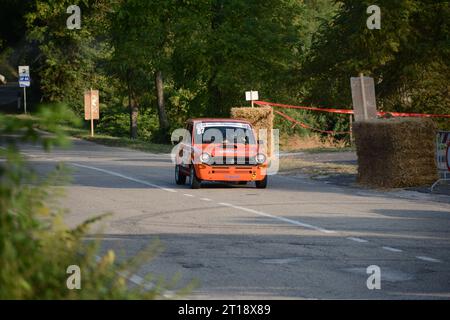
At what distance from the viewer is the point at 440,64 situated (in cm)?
4975

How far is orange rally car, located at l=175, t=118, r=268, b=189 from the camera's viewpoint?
76.1 ft

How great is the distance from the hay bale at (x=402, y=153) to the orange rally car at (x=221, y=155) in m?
2.58

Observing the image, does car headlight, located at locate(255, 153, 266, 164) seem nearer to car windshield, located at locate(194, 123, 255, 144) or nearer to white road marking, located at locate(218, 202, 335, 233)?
car windshield, located at locate(194, 123, 255, 144)

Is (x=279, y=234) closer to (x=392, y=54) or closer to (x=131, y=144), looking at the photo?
(x=131, y=144)

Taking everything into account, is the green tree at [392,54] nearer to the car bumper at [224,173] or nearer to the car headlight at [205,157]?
Answer: the car bumper at [224,173]

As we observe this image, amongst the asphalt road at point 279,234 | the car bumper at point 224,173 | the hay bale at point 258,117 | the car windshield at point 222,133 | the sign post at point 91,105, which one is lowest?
the asphalt road at point 279,234

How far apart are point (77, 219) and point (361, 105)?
11513mm

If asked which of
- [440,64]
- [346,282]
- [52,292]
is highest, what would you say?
[440,64]

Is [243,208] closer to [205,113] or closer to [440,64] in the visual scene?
[440,64]

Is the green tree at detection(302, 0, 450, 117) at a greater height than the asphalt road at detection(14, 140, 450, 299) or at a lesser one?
greater

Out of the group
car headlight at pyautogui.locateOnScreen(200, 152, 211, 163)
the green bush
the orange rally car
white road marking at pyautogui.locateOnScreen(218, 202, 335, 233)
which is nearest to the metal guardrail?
the orange rally car

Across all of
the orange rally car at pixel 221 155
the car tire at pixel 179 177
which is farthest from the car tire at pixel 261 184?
the car tire at pixel 179 177

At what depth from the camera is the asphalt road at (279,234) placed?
35.4ft
